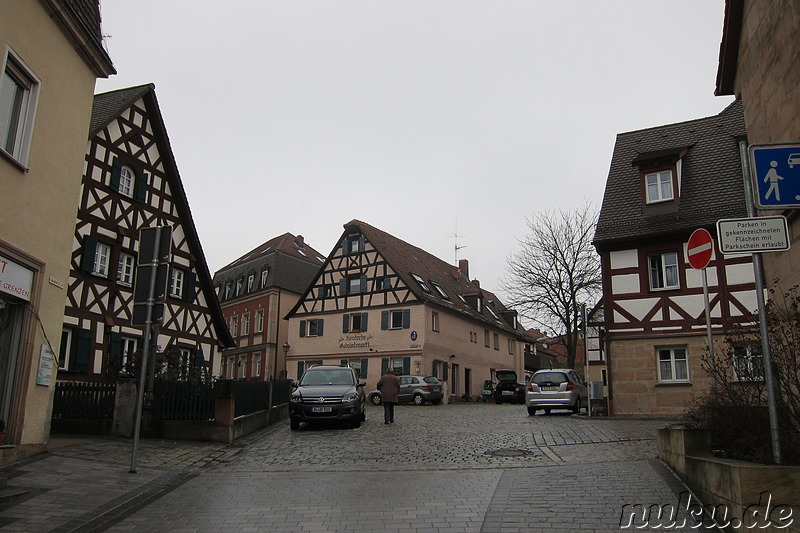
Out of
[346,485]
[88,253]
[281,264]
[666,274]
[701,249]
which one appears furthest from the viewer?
[281,264]

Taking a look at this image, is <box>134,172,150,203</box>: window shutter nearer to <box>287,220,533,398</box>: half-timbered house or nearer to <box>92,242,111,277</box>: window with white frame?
<box>92,242,111,277</box>: window with white frame

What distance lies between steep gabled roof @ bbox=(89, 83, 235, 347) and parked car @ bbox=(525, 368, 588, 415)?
13321 millimetres

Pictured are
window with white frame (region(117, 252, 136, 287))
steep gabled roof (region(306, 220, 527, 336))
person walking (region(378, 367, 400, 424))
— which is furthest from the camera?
steep gabled roof (region(306, 220, 527, 336))

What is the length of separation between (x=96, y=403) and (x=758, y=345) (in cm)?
1382

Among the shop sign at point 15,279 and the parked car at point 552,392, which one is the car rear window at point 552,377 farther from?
the shop sign at point 15,279

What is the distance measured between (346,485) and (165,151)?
19523mm

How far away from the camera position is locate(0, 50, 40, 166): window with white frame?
32.9 feet

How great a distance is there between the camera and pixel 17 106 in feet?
34.2

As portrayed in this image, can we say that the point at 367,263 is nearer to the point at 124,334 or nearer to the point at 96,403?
the point at 124,334

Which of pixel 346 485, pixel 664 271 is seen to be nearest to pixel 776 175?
pixel 346 485

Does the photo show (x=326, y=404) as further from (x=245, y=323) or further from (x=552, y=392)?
(x=245, y=323)

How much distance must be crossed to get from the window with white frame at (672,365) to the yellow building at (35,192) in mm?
17485

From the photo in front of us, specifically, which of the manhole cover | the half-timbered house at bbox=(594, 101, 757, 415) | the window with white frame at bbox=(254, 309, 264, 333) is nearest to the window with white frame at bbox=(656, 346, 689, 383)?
the half-timbered house at bbox=(594, 101, 757, 415)

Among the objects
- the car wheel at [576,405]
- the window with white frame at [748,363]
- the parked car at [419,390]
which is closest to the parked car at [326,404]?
the car wheel at [576,405]
